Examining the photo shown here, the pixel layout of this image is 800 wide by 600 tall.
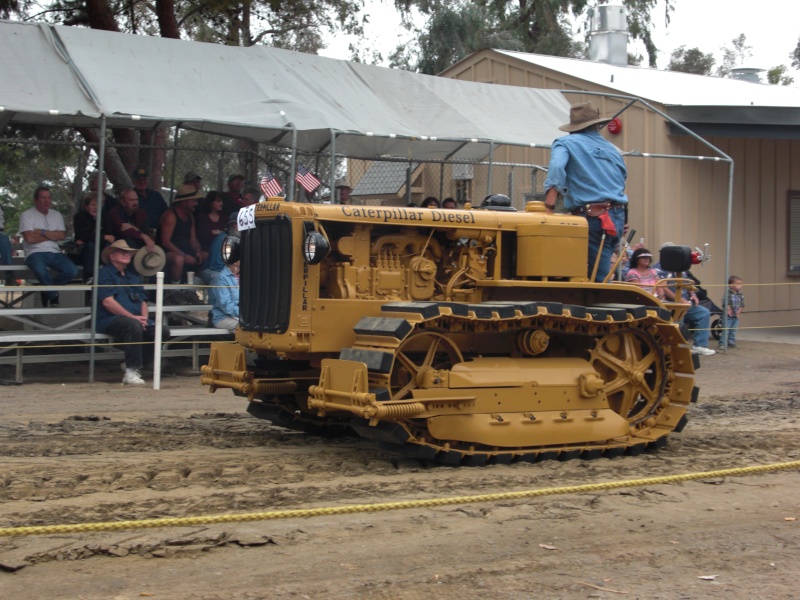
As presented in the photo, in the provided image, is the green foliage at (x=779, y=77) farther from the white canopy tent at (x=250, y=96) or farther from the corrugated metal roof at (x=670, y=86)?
the white canopy tent at (x=250, y=96)

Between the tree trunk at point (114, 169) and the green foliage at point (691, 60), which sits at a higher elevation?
the green foliage at point (691, 60)

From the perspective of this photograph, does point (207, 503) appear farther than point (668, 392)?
No

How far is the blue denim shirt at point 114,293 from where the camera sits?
12305mm

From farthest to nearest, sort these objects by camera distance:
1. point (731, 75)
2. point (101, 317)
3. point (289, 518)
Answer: point (731, 75), point (101, 317), point (289, 518)

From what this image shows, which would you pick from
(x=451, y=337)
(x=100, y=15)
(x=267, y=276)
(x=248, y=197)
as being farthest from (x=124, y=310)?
(x=100, y=15)

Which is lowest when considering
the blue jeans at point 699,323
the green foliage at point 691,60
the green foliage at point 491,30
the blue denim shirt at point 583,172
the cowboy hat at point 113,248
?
the blue jeans at point 699,323

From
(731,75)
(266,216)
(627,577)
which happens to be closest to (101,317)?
(266,216)

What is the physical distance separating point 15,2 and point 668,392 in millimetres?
14201

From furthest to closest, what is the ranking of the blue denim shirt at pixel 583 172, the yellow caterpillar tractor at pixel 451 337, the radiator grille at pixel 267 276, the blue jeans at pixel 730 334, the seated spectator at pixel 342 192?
the blue jeans at pixel 730 334
the seated spectator at pixel 342 192
the blue denim shirt at pixel 583 172
the radiator grille at pixel 267 276
the yellow caterpillar tractor at pixel 451 337

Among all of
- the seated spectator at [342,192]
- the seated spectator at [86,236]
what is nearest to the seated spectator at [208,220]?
the seated spectator at [86,236]

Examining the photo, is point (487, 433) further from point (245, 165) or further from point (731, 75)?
point (731, 75)

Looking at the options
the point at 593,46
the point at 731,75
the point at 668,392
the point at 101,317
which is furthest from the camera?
the point at 731,75

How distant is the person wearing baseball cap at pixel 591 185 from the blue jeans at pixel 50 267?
6892mm

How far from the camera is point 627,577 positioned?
5.33 meters
